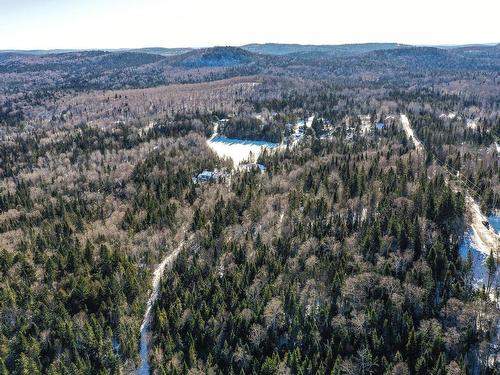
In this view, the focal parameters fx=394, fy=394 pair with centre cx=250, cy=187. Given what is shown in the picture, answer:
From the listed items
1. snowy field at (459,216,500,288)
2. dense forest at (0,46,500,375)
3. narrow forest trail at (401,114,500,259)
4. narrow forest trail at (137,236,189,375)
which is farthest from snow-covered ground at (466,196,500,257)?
narrow forest trail at (137,236,189,375)

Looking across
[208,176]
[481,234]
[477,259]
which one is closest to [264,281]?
[477,259]

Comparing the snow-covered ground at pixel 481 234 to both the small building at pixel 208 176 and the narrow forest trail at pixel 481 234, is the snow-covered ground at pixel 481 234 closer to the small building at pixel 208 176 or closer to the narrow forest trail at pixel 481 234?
the narrow forest trail at pixel 481 234

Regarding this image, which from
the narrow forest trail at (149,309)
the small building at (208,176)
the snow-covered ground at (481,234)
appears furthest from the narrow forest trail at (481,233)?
the small building at (208,176)

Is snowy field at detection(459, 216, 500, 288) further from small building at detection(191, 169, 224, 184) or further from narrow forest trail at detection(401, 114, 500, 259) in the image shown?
small building at detection(191, 169, 224, 184)

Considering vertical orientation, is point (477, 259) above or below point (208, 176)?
below

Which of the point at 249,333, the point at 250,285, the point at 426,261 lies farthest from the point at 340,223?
the point at 249,333

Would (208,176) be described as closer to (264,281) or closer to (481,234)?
(264,281)

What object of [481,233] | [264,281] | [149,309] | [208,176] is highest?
[481,233]

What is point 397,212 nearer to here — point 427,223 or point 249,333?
point 427,223
